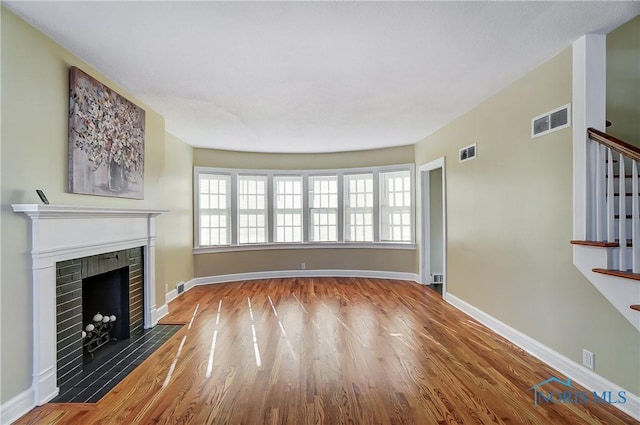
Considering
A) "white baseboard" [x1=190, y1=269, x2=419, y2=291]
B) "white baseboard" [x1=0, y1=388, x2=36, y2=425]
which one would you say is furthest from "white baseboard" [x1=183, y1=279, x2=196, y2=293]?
"white baseboard" [x1=0, y1=388, x2=36, y2=425]

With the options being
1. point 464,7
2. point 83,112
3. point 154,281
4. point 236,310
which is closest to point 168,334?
point 154,281

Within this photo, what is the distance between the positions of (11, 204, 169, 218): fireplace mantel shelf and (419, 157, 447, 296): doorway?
4.49 meters

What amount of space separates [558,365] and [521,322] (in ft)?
1.65

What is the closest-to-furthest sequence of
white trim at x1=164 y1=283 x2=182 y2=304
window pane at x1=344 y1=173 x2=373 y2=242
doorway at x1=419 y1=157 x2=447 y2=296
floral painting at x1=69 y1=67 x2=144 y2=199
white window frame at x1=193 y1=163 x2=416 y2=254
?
1. floral painting at x1=69 y1=67 x2=144 y2=199
2. white trim at x1=164 y1=283 x2=182 y2=304
3. doorway at x1=419 y1=157 x2=447 y2=296
4. white window frame at x1=193 y1=163 x2=416 y2=254
5. window pane at x1=344 y1=173 x2=373 y2=242

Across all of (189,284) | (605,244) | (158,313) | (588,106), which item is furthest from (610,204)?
(189,284)

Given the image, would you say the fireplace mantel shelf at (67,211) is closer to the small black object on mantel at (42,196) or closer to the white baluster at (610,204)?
the small black object on mantel at (42,196)

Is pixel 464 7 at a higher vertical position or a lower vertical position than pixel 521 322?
higher

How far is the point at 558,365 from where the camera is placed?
257 cm

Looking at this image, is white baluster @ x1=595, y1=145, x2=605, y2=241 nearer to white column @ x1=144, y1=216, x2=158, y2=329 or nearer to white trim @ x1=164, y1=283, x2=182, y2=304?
white column @ x1=144, y1=216, x2=158, y2=329

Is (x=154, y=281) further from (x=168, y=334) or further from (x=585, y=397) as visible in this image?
(x=585, y=397)

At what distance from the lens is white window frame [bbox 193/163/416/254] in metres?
5.86

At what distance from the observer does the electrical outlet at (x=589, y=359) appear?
2289 mm

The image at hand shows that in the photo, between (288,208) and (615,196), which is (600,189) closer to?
(615,196)

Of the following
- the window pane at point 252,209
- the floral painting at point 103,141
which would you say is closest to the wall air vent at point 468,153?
the window pane at point 252,209
